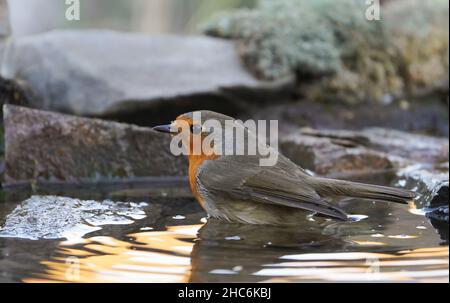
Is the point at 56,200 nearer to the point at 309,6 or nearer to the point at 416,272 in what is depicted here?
the point at 416,272

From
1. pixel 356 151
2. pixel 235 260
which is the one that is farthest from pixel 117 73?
pixel 235 260

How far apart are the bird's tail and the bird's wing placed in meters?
0.13

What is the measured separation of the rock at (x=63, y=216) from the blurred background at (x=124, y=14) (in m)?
11.1

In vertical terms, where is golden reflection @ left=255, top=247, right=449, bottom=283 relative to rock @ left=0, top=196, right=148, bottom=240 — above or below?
below

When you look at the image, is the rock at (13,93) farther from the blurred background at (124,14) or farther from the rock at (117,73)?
the blurred background at (124,14)

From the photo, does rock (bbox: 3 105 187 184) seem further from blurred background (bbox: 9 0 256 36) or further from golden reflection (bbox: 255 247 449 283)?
blurred background (bbox: 9 0 256 36)

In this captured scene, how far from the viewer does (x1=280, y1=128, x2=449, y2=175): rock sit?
6.63 m

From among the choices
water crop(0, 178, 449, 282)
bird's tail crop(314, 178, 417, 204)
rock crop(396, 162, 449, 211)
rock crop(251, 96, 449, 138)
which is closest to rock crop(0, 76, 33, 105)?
water crop(0, 178, 449, 282)

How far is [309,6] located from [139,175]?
3542 mm

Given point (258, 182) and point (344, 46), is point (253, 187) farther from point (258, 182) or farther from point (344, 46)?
point (344, 46)

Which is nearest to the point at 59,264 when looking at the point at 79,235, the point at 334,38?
the point at 79,235

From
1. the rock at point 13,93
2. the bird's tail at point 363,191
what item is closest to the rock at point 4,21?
the rock at point 13,93

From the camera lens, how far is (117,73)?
7.57 m
